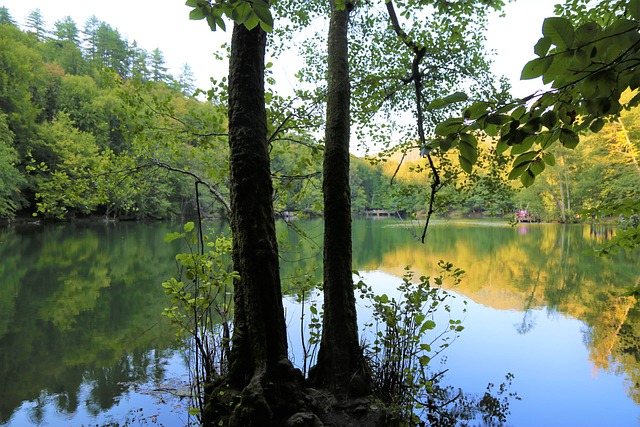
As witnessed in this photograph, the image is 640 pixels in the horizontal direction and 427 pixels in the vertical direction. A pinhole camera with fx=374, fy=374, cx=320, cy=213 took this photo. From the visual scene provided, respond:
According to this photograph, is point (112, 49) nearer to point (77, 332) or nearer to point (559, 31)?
point (77, 332)

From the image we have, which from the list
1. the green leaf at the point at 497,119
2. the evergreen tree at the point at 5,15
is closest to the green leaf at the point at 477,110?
the green leaf at the point at 497,119

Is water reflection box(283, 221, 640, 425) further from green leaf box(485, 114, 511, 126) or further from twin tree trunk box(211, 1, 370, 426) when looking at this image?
green leaf box(485, 114, 511, 126)

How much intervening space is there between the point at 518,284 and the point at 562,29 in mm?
12829

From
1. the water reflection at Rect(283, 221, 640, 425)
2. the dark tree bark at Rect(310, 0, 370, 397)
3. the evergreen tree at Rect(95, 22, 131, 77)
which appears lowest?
the water reflection at Rect(283, 221, 640, 425)

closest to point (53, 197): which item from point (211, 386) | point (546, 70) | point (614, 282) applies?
point (211, 386)

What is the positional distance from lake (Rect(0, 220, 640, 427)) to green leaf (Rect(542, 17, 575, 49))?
3193 mm

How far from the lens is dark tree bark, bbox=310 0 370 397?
3320mm

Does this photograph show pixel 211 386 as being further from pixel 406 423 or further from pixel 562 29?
pixel 562 29

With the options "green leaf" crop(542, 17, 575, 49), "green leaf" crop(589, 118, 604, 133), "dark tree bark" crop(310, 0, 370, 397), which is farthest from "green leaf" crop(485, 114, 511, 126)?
"dark tree bark" crop(310, 0, 370, 397)

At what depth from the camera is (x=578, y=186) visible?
2808 centimetres

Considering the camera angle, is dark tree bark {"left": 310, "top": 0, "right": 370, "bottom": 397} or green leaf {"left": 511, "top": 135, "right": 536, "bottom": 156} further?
dark tree bark {"left": 310, "top": 0, "right": 370, "bottom": 397}

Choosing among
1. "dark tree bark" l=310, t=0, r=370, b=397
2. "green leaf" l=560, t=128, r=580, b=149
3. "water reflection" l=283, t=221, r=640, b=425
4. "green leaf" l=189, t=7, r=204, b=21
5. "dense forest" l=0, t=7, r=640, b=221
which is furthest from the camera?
"water reflection" l=283, t=221, r=640, b=425

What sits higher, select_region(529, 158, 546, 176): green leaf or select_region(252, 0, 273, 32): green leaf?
select_region(252, 0, 273, 32): green leaf

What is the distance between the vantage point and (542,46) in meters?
0.64
